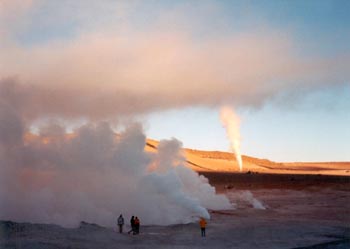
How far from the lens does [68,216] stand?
36469mm

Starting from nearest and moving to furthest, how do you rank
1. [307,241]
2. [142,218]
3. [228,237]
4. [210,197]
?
[307,241], [228,237], [142,218], [210,197]

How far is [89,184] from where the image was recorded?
141ft

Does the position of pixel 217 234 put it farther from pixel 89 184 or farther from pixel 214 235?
pixel 89 184

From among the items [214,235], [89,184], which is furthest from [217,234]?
[89,184]

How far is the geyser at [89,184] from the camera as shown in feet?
122

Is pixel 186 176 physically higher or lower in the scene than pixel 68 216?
higher

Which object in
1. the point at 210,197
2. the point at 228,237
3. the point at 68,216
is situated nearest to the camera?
the point at 228,237

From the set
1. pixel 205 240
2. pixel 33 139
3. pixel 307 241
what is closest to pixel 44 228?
pixel 205 240

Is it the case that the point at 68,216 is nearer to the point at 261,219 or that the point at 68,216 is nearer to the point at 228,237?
the point at 228,237

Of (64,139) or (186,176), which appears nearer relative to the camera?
(64,139)

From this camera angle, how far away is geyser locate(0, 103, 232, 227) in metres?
37.2

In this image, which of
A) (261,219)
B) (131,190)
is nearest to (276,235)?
(261,219)

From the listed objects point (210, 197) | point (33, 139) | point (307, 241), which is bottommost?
point (307, 241)

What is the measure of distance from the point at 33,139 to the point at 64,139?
2.61m
